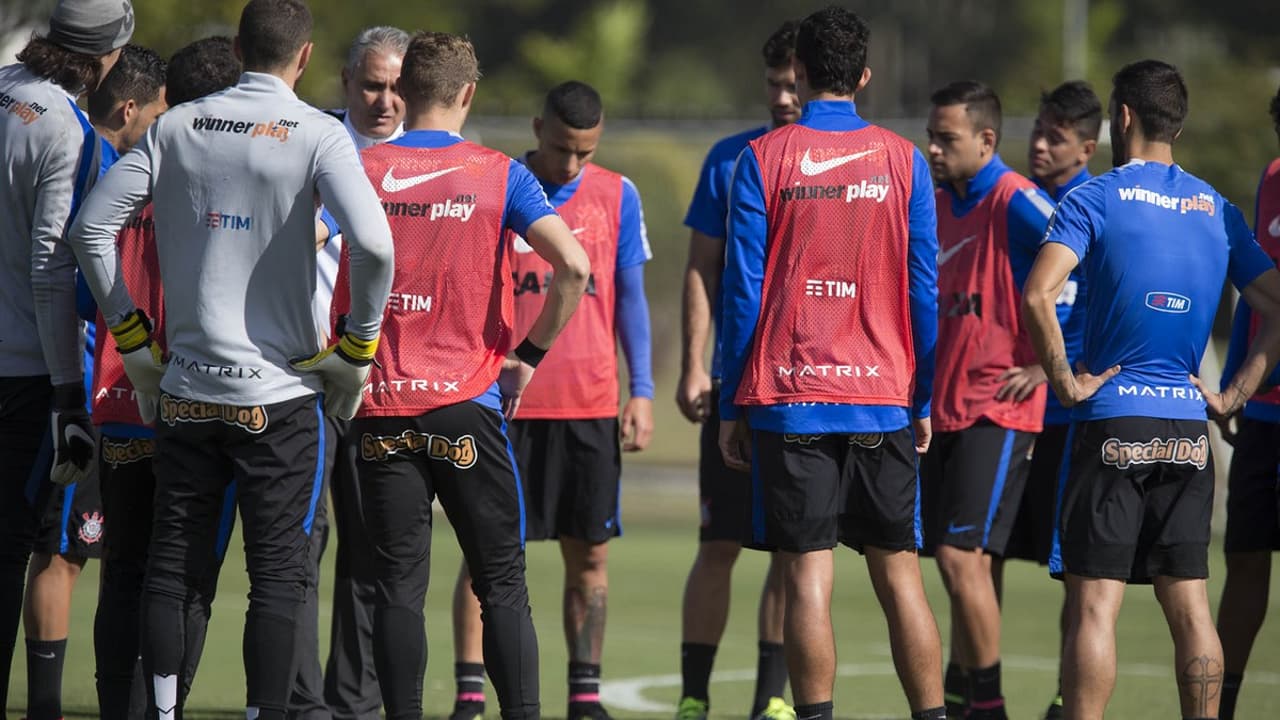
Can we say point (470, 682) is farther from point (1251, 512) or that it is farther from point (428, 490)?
point (1251, 512)

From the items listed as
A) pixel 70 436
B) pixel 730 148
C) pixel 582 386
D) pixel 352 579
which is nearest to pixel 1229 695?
pixel 582 386

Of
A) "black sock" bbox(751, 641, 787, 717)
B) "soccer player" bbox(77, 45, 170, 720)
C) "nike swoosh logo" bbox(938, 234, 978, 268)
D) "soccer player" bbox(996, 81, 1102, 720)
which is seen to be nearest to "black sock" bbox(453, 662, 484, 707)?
"black sock" bbox(751, 641, 787, 717)

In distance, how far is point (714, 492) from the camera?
771 centimetres

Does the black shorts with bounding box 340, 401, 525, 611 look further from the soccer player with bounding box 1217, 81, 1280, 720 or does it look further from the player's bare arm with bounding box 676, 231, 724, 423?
the soccer player with bounding box 1217, 81, 1280, 720

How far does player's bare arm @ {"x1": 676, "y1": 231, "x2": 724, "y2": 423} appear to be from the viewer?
7266 millimetres

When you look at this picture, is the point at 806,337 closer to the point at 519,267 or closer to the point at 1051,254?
the point at 1051,254

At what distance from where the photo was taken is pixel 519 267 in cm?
779

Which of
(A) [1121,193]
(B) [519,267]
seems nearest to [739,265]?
(A) [1121,193]

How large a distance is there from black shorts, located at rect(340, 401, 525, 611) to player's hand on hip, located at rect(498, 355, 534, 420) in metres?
0.35

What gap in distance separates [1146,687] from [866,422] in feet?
11.6

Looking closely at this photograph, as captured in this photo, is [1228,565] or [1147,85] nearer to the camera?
[1147,85]

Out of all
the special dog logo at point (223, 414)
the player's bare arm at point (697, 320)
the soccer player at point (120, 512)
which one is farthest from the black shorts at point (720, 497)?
the special dog logo at point (223, 414)

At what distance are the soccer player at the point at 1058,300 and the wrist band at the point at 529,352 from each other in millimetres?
2504

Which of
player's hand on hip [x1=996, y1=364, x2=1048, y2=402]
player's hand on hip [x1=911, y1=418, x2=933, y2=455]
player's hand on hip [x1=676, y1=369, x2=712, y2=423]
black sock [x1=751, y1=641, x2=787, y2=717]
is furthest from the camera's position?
black sock [x1=751, y1=641, x2=787, y2=717]
